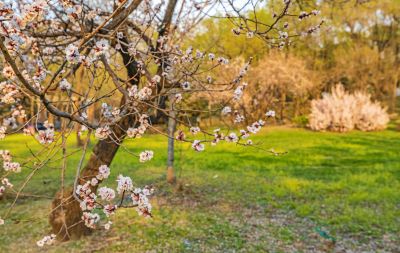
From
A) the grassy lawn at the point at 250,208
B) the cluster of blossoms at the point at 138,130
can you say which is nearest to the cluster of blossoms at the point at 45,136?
the grassy lawn at the point at 250,208

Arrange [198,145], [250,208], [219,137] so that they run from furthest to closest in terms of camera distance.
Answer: [250,208], [219,137], [198,145]

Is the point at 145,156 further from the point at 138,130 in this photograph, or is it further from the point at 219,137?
the point at 219,137

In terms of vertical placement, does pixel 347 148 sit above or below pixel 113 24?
below

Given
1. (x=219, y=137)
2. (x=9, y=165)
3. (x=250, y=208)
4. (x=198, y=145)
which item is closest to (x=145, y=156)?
(x=198, y=145)

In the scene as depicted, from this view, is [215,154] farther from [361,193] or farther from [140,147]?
[361,193]

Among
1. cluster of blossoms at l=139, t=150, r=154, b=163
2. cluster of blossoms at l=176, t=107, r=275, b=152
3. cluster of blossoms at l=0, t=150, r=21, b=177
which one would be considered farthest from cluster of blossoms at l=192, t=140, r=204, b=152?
cluster of blossoms at l=0, t=150, r=21, b=177

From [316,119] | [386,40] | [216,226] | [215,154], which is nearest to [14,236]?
[216,226]

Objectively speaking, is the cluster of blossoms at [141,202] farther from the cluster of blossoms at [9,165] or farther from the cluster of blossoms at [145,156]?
the cluster of blossoms at [9,165]

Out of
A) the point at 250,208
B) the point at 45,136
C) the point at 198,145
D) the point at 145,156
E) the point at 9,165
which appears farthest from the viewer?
the point at 250,208

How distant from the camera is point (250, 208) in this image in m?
7.98

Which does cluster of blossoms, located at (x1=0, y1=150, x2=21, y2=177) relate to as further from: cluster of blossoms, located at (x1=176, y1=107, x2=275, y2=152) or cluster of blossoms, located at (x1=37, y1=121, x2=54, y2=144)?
cluster of blossoms, located at (x1=176, y1=107, x2=275, y2=152)

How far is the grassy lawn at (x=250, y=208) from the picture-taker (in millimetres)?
6129

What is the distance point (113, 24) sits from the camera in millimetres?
3684

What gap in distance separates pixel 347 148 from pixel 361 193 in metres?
7.37
